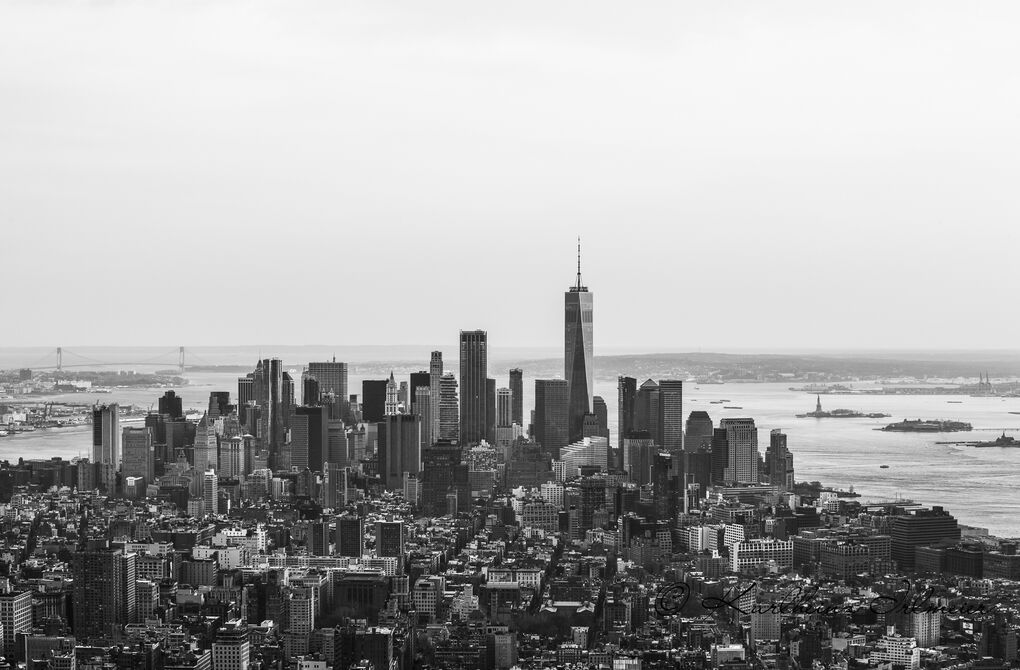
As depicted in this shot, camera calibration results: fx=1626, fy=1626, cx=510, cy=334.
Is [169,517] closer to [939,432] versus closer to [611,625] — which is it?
[611,625]

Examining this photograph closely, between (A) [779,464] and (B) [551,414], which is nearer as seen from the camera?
(A) [779,464]

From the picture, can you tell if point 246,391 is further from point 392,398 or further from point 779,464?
point 779,464

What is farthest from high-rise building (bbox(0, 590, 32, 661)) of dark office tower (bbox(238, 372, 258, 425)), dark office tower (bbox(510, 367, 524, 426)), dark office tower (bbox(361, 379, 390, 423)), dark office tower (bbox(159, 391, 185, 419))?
dark office tower (bbox(510, 367, 524, 426))

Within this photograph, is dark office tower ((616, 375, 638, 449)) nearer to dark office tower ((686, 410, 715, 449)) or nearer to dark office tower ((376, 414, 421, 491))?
dark office tower ((686, 410, 715, 449))

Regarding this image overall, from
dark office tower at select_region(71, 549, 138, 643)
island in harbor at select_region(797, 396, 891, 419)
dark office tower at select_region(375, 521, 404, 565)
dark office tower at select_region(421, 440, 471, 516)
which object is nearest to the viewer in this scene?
dark office tower at select_region(71, 549, 138, 643)

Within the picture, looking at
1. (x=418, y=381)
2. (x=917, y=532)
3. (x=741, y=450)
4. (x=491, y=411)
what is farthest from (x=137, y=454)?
(x=917, y=532)

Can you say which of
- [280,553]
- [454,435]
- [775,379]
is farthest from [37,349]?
[775,379]
